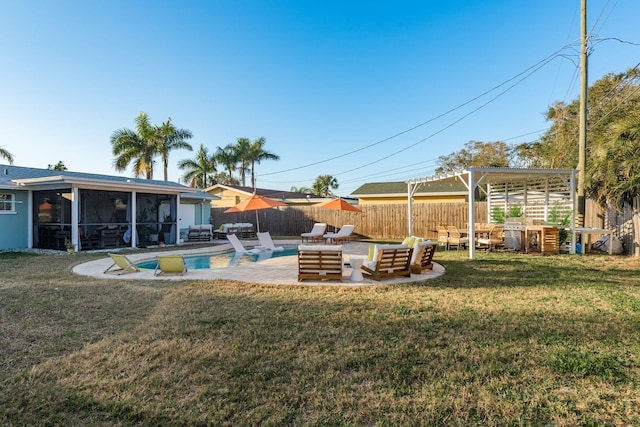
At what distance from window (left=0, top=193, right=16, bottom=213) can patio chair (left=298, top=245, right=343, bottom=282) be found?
14.0 meters

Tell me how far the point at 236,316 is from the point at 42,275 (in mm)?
6539

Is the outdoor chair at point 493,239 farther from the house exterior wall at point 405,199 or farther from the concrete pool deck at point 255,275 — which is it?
the house exterior wall at point 405,199

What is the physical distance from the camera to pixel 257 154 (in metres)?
40.2

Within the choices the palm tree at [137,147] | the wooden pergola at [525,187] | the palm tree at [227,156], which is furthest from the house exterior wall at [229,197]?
the wooden pergola at [525,187]

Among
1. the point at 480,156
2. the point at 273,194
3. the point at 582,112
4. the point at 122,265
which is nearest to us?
the point at 122,265

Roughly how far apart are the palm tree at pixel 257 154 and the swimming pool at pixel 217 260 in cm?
2654

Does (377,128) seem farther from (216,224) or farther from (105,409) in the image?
(105,409)

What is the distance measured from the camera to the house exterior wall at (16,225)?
46.5ft

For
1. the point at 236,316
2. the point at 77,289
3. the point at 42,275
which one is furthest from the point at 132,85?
the point at 236,316

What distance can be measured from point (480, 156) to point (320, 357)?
3519cm

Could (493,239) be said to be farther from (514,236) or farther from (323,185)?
(323,185)

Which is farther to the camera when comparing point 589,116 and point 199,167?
point 199,167

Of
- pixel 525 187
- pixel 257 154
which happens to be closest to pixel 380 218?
pixel 525 187

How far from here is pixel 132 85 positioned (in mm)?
16453
